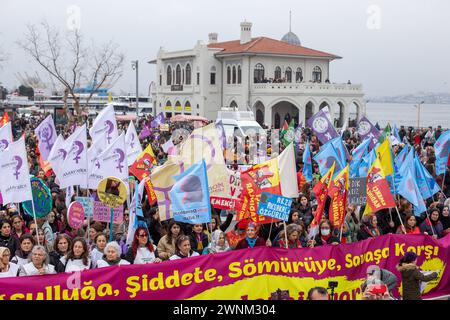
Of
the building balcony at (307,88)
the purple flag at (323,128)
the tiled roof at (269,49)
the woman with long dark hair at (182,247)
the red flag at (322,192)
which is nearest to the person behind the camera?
the woman with long dark hair at (182,247)

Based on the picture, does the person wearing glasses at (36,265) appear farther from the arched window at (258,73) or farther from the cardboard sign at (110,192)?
the arched window at (258,73)

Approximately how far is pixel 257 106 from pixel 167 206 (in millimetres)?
44452

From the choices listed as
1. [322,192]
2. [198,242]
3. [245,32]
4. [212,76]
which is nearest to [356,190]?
[322,192]

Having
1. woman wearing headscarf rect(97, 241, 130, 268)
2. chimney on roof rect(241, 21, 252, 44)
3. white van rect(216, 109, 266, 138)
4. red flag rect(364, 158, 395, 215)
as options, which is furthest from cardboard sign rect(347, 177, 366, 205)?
chimney on roof rect(241, 21, 252, 44)

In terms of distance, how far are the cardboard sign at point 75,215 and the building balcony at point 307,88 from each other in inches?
1652

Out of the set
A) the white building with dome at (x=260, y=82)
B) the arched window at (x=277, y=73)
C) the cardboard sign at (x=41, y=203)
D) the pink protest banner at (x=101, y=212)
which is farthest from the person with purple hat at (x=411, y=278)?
the arched window at (x=277, y=73)

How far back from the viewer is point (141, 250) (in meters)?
8.29

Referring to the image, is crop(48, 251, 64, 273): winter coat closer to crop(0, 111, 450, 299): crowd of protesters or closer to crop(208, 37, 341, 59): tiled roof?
crop(0, 111, 450, 299): crowd of protesters

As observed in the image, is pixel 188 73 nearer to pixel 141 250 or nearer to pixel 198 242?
pixel 198 242

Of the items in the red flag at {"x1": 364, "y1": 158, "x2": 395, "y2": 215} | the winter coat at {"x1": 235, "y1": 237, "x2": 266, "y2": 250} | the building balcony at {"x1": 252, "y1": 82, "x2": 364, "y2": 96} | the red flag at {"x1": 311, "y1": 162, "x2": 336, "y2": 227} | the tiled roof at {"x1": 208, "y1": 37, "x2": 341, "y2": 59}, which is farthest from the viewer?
the tiled roof at {"x1": 208, "y1": 37, "x2": 341, "y2": 59}

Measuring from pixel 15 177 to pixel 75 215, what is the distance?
1.03 m

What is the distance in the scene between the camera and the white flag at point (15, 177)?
29.2 ft

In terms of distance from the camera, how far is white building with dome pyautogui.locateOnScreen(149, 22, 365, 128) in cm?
5056

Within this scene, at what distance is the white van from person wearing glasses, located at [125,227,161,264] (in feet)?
73.2
